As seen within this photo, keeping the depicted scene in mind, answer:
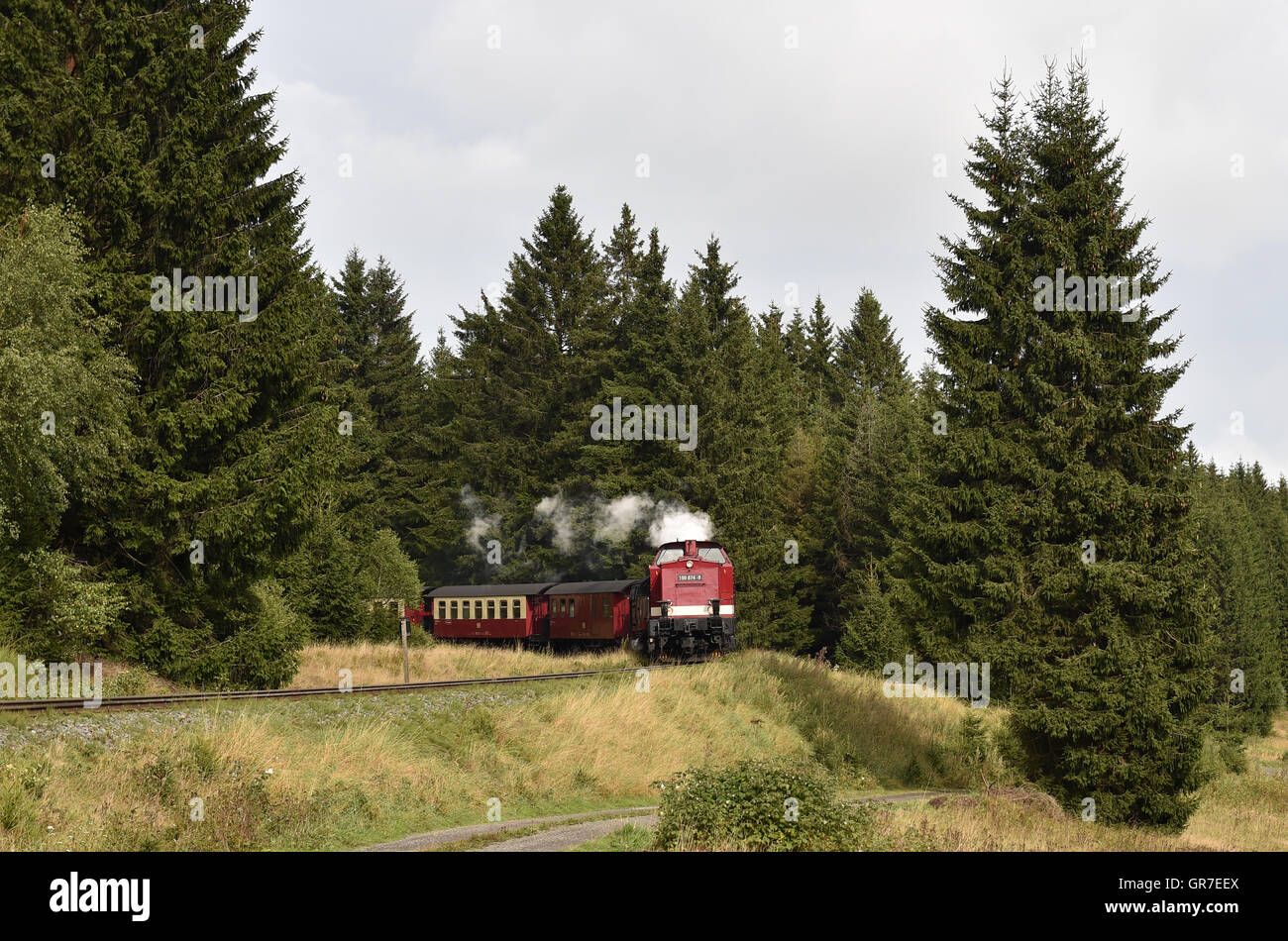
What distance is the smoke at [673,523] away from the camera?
5191 centimetres

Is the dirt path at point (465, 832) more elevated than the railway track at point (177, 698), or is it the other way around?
the railway track at point (177, 698)

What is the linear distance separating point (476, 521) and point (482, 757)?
1941 inches

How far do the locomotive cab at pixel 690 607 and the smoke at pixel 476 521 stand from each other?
3086 cm

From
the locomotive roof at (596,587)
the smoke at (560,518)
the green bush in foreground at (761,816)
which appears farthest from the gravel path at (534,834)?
the smoke at (560,518)

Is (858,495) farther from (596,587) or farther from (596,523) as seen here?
(596,587)

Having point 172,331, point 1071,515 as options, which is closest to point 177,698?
point 172,331

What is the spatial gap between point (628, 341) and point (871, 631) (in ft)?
82.0

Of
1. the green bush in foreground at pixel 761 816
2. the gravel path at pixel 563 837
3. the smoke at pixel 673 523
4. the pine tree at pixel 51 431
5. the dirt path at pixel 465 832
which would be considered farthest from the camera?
the smoke at pixel 673 523

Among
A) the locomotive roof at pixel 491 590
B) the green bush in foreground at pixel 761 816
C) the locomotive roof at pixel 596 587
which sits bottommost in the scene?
the green bush in foreground at pixel 761 816

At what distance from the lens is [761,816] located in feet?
37.4

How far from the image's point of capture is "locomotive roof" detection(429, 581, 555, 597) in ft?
147

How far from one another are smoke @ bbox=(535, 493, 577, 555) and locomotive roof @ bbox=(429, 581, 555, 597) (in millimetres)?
12590

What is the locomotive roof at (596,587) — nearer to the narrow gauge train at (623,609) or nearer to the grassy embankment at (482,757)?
the narrow gauge train at (623,609)
